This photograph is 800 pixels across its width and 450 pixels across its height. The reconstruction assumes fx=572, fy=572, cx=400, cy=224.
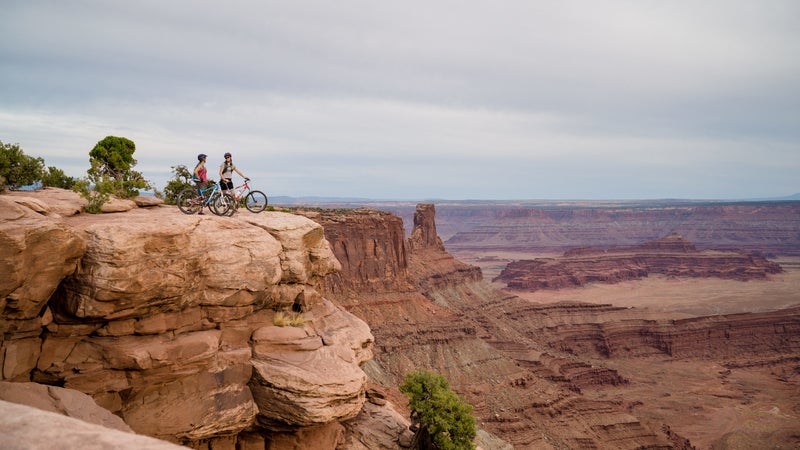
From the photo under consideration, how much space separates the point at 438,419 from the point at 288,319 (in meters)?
8.82

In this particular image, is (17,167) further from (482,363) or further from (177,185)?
(482,363)

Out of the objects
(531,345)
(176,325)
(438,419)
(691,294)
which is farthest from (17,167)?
(691,294)

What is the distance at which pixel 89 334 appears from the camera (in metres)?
18.0

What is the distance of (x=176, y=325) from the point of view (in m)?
19.6

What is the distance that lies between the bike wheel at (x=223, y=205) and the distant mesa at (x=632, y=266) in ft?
462

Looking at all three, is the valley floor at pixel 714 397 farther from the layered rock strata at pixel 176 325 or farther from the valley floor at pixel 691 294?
the layered rock strata at pixel 176 325

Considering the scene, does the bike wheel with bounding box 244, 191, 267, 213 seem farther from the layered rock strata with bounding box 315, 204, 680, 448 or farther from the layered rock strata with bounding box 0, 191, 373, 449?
Result: the layered rock strata with bounding box 315, 204, 680, 448

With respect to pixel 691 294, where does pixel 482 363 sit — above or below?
above

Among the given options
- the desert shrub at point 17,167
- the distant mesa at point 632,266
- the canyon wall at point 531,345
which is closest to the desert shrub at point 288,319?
the desert shrub at point 17,167

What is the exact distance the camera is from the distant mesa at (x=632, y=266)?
162 meters

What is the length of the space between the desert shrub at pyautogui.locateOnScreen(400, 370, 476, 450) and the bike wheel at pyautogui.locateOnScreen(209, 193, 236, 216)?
1244cm

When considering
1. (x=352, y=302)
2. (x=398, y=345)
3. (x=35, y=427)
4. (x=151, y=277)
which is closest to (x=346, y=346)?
(x=151, y=277)

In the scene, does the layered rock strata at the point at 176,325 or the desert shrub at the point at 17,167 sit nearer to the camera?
the layered rock strata at the point at 176,325

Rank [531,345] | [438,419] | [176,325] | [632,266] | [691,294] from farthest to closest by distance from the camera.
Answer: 1. [632,266]
2. [691,294]
3. [531,345]
4. [438,419]
5. [176,325]
